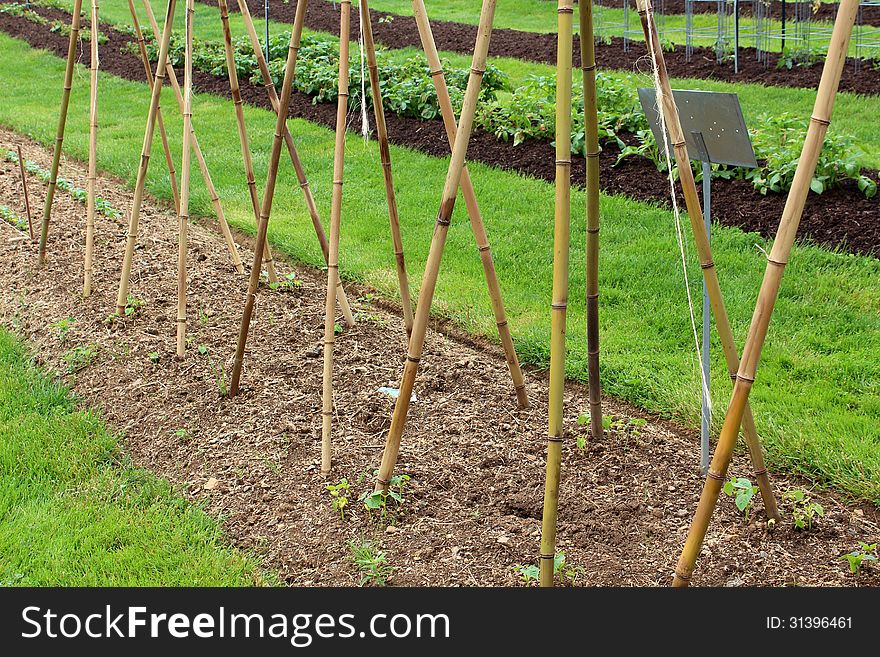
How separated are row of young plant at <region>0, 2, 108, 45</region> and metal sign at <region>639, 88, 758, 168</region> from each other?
41.4ft

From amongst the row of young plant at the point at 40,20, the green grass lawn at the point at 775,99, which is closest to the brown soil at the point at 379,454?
the green grass lawn at the point at 775,99

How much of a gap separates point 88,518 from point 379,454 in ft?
3.96

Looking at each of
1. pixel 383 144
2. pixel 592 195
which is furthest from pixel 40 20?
pixel 592 195

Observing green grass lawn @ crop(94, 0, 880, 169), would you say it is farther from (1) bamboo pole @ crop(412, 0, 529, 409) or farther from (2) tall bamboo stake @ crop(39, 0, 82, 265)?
(2) tall bamboo stake @ crop(39, 0, 82, 265)

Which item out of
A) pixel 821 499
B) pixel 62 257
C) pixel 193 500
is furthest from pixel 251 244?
pixel 821 499

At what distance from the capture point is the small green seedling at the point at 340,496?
3326mm

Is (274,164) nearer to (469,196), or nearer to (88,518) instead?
(469,196)

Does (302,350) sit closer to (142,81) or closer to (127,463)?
(127,463)

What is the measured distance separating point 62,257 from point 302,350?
92.2 inches

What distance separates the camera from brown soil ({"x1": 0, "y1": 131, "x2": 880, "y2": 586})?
3.09 meters

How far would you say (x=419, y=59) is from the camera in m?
9.91

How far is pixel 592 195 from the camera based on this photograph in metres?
3.21

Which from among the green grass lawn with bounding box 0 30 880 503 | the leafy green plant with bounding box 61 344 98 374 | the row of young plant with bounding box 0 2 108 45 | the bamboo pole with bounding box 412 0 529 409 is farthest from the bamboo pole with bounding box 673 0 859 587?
the row of young plant with bounding box 0 2 108 45

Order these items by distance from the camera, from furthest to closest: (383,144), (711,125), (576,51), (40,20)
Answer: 1. (40,20)
2. (576,51)
3. (383,144)
4. (711,125)
